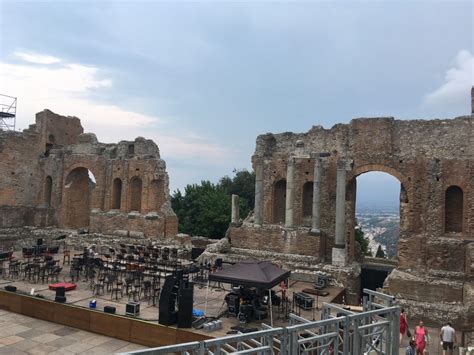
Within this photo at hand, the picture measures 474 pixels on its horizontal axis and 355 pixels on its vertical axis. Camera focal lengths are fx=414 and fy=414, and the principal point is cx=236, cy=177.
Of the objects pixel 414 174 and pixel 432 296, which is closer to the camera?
pixel 432 296

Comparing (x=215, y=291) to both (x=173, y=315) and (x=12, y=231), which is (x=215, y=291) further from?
(x=12, y=231)

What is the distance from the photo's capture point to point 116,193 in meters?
30.2

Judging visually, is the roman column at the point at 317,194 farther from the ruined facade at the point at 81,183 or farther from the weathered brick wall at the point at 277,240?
the ruined facade at the point at 81,183

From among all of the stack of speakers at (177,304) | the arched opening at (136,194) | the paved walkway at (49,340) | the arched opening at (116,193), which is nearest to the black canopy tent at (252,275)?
the stack of speakers at (177,304)

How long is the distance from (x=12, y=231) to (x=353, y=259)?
23127 mm

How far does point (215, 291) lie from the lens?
17.2m

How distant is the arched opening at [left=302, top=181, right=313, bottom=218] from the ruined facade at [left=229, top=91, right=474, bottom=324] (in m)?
0.06

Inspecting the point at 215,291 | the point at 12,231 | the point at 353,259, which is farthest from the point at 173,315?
the point at 12,231

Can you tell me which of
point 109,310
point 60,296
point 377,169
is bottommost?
point 109,310

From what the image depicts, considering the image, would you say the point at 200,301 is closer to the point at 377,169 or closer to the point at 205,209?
the point at 377,169

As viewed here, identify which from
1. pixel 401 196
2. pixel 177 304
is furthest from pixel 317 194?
pixel 177 304

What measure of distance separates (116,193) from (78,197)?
3720mm

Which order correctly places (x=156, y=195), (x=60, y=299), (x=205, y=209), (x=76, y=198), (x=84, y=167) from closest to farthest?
(x=60, y=299) < (x=156, y=195) < (x=84, y=167) < (x=76, y=198) < (x=205, y=209)

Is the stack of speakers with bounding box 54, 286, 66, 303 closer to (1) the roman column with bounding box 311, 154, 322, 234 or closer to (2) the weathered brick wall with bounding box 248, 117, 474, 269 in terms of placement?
(2) the weathered brick wall with bounding box 248, 117, 474, 269
